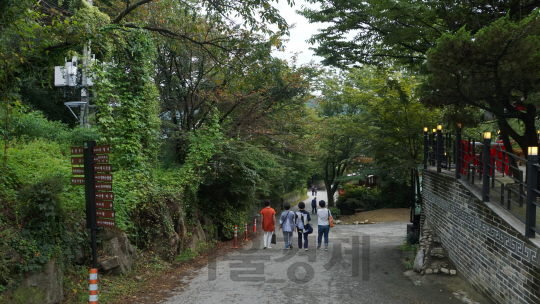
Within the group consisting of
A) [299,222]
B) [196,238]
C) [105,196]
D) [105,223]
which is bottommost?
[196,238]

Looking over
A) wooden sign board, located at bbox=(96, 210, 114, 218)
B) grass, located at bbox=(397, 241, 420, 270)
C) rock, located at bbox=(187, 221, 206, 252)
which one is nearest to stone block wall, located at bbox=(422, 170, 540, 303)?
grass, located at bbox=(397, 241, 420, 270)

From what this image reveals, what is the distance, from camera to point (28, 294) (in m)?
5.64

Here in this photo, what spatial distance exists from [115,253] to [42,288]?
2.25 m

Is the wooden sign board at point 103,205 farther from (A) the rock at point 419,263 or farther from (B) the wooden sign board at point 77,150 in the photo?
(A) the rock at point 419,263

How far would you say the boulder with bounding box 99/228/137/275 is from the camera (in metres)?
7.81

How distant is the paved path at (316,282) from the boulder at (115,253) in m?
1.33

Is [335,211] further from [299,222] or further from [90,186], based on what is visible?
[90,186]

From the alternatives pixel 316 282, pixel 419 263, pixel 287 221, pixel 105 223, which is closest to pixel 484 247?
pixel 419 263

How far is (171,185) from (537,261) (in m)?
9.54

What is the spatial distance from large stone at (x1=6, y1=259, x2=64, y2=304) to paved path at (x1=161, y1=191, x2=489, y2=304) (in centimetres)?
200

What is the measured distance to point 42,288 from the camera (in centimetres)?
585

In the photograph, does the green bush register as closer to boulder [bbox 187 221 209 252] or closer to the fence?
boulder [bbox 187 221 209 252]

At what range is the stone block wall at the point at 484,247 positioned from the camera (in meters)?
5.38

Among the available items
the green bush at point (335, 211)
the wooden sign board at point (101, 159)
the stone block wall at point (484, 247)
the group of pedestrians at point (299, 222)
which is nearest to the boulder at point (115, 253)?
the wooden sign board at point (101, 159)
